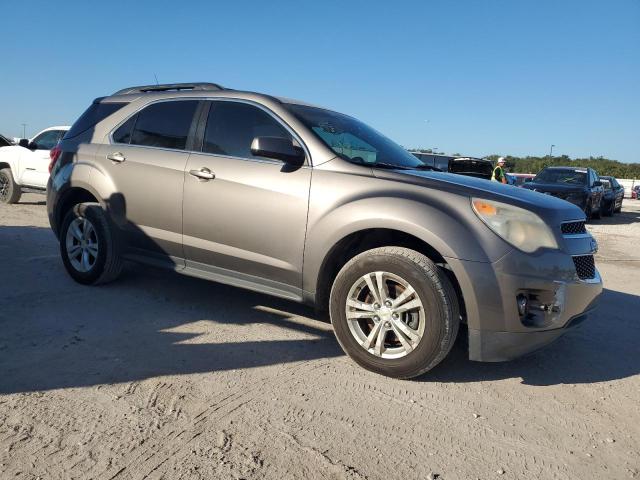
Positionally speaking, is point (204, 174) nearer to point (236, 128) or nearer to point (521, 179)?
point (236, 128)

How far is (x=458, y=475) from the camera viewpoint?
86.2 inches

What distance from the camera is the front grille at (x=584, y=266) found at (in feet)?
10.0

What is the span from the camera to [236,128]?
396 centimetres

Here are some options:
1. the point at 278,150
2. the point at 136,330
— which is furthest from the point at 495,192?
the point at 136,330

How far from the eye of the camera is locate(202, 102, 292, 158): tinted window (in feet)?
12.5

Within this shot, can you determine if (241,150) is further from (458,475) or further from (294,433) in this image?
(458,475)

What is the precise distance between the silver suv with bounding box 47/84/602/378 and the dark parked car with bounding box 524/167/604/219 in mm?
11143

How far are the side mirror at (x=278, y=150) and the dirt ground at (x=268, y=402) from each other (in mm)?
1303

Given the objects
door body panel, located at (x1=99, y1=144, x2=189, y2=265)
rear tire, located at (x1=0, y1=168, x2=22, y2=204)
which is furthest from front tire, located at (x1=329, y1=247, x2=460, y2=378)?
rear tire, located at (x1=0, y1=168, x2=22, y2=204)

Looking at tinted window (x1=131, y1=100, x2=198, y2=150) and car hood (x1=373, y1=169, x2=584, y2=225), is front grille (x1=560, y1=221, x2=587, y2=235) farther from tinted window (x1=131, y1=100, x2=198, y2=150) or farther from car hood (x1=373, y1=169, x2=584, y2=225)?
tinted window (x1=131, y1=100, x2=198, y2=150)

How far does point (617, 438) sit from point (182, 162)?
344 cm

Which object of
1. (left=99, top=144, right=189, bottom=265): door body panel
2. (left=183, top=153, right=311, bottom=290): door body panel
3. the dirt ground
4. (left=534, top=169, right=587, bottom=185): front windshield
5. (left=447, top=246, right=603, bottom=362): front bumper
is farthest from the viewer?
(left=534, top=169, right=587, bottom=185): front windshield

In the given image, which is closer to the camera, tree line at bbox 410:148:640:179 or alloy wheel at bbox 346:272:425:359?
alloy wheel at bbox 346:272:425:359

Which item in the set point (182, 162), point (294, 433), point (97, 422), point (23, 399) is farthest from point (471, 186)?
point (23, 399)
